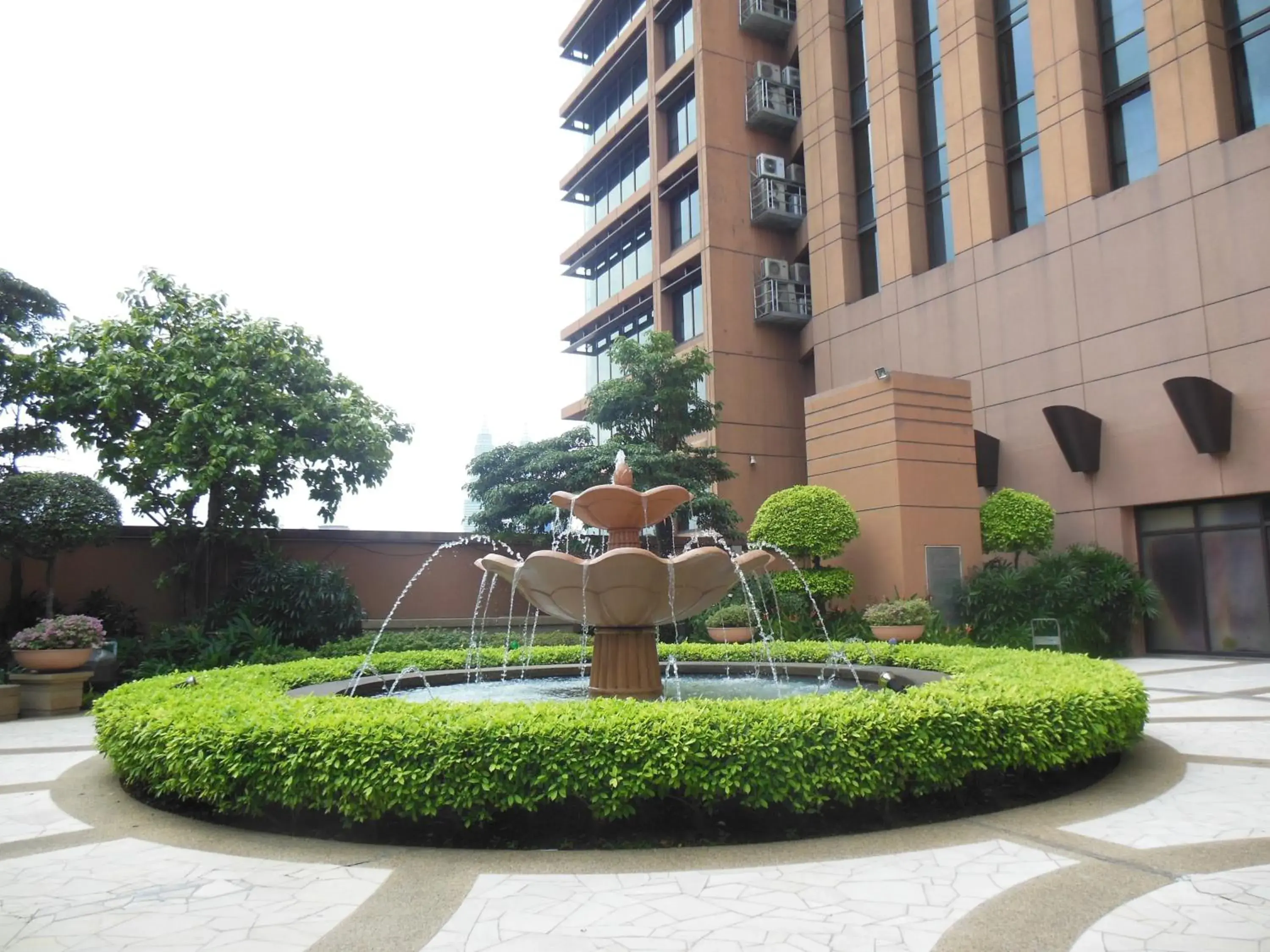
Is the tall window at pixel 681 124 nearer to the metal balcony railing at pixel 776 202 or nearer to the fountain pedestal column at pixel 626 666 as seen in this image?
the metal balcony railing at pixel 776 202

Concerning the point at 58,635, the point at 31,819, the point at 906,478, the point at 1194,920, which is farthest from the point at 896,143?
the point at 31,819

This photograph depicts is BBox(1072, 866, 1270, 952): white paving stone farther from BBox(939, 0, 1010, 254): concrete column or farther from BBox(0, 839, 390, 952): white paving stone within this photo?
BBox(939, 0, 1010, 254): concrete column

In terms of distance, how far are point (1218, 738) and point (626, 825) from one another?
18.3 feet

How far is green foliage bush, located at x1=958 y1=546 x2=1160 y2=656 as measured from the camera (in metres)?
14.8

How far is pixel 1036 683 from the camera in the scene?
6.33m

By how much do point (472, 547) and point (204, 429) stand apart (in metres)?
6.61

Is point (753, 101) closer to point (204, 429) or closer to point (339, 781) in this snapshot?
point (204, 429)

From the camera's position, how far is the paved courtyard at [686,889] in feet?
11.3

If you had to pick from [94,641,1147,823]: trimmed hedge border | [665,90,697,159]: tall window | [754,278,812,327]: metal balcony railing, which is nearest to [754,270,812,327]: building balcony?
[754,278,812,327]: metal balcony railing

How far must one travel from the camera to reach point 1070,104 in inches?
679

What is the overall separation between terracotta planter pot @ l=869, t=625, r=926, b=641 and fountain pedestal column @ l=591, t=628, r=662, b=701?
6.74 metres

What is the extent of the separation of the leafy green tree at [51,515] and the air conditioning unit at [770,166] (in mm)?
18178

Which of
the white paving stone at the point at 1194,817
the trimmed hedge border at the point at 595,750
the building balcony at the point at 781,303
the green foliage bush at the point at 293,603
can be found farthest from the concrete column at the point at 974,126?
the trimmed hedge border at the point at 595,750

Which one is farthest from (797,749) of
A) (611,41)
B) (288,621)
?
(611,41)
